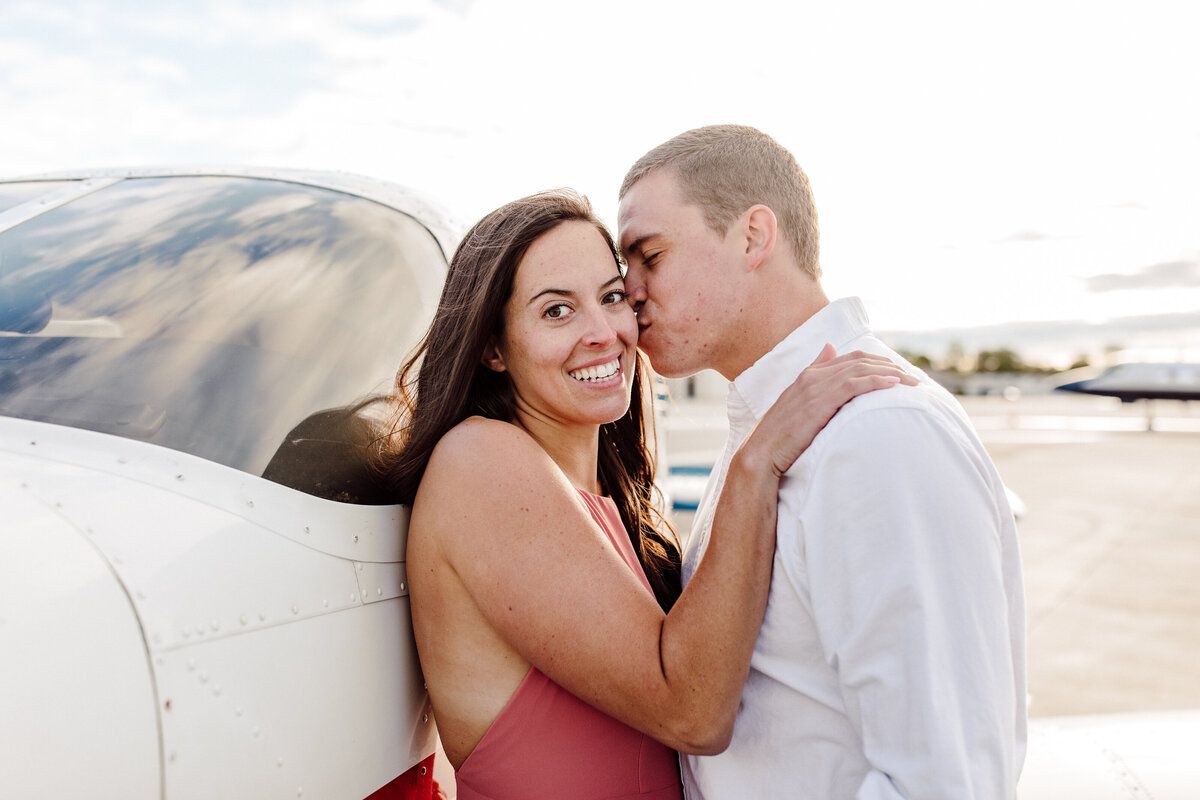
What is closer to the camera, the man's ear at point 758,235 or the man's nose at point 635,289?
the man's ear at point 758,235

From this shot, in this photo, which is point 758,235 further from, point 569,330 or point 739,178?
point 569,330

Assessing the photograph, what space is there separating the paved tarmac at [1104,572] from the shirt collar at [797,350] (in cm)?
104

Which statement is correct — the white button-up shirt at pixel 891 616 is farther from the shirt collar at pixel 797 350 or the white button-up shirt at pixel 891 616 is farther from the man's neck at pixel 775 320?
the man's neck at pixel 775 320

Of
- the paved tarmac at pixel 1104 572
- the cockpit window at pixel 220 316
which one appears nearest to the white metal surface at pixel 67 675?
the cockpit window at pixel 220 316

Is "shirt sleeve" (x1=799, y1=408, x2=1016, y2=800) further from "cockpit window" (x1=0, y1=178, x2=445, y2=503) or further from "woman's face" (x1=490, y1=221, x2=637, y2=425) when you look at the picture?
"cockpit window" (x1=0, y1=178, x2=445, y2=503)

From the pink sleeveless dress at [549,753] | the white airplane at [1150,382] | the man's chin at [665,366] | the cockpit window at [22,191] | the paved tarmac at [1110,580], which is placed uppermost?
the cockpit window at [22,191]

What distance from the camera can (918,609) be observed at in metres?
1.44

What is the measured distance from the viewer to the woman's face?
2.19 m

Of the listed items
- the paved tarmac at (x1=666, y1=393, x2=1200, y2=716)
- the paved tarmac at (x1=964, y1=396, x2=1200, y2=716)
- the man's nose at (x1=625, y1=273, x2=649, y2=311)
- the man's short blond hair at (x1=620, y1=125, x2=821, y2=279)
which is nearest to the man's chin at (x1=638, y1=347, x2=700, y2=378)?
the man's nose at (x1=625, y1=273, x2=649, y2=311)

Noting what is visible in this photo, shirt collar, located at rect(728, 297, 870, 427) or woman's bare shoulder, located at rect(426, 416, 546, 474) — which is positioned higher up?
shirt collar, located at rect(728, 297, 870, 427)

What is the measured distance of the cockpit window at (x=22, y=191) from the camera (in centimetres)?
244

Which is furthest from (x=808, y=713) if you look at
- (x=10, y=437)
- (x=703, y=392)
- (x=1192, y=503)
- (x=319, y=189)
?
(x=1192, y=503)

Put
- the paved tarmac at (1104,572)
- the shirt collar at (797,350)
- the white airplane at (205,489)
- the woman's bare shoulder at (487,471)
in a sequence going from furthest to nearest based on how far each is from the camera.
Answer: the paved tarmac at (1104,572) → the shirt collar at (797,350) → the woman's bare shoulder at (487,471) → the white airplane at (205,489)

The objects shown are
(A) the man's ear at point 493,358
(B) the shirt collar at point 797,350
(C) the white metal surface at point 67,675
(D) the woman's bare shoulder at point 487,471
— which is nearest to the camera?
(C) the white metal surface at point 67,675
